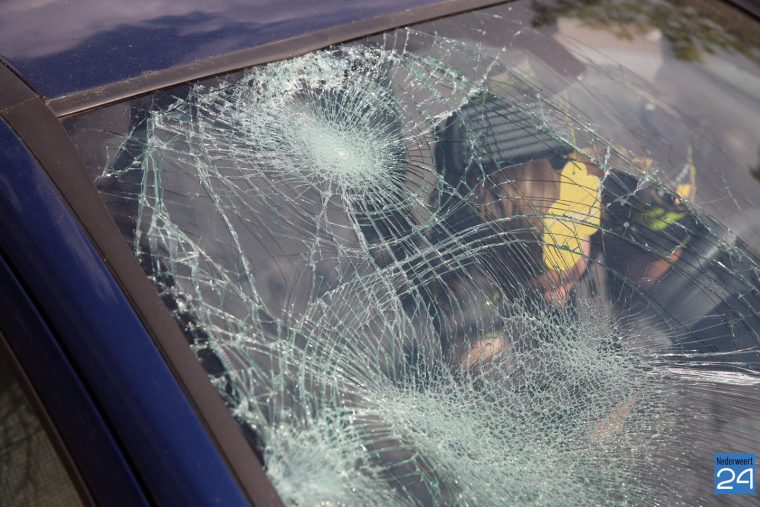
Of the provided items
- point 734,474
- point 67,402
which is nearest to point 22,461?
point 67,402

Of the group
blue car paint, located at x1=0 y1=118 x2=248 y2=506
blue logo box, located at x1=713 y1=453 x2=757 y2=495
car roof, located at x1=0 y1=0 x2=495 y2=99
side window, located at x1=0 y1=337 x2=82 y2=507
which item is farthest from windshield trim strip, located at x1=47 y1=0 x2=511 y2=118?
blue logo box, located at x1=713 y1=453 x2=757 y2=495

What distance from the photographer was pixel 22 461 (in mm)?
1553

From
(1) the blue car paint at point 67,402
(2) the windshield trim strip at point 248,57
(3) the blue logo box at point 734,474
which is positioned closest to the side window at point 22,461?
(1) the blue car paint at point 67,402

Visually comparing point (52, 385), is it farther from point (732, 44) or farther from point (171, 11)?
point (732, 44)

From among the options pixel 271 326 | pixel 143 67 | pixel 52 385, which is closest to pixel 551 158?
pixel 271 326

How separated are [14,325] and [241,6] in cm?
86

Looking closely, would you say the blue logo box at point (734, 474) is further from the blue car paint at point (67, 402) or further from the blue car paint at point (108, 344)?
the blue car paint at point (67, 402)

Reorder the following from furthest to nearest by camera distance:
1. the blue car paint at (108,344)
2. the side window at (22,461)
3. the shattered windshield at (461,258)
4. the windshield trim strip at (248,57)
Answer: the side window at (22,461) → the windshield trim strip at (248,57) → the shattered windshield at (461,258) → the blue car paint at (108,344)

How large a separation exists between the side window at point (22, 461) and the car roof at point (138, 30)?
0.61 m

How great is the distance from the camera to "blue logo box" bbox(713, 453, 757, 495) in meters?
1.27

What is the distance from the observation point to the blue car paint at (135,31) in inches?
51.4

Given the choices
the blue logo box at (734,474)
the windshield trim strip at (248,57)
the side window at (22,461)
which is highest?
the windshield trim strip at (248,57)

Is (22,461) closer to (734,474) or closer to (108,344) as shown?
(108,344)

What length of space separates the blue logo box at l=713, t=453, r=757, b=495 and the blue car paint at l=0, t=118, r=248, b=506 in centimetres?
86
